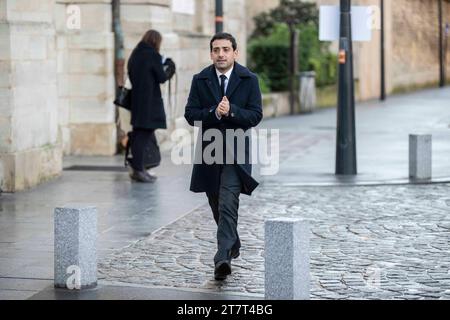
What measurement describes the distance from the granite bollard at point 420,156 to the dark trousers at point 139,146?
10.9 feet

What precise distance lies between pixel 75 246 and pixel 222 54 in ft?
5.90

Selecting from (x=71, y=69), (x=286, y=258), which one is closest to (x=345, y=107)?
(x=71, y=69)

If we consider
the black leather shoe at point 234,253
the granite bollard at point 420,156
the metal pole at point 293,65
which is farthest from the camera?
the metal pole at point 293,65

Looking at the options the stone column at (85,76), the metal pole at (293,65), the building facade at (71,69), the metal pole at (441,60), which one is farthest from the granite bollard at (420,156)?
the metal pole at (441,60)

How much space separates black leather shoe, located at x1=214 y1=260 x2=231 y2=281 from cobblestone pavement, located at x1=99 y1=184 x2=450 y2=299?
0.18ft

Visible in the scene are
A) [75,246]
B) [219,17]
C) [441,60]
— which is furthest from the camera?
[441,60]

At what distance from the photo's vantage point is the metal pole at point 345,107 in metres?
16.4

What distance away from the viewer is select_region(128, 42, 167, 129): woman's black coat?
1548cm

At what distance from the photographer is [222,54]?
927 centimetres

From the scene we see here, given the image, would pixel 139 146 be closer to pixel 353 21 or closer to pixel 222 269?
pixel 353 21

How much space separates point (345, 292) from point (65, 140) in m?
10.9

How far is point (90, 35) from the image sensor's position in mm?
18844

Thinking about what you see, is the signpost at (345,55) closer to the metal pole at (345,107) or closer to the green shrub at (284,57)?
the metal pole at (345,107)
